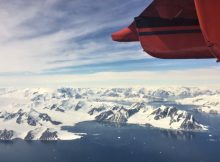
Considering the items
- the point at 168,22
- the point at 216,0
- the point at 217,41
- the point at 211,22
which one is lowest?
the point at 217,41

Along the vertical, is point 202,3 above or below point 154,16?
below

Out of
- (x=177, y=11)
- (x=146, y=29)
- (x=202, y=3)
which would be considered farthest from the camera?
(x=146, y=29)

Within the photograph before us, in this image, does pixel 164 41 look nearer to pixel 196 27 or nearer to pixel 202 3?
pixel 196 27

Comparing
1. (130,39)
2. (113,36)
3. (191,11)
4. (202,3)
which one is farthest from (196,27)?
(202,3)

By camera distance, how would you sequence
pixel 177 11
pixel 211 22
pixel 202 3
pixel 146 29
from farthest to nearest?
1. pixel 146 29
2. pixel 177 11
3. pixel 211 22
4. pixel 202 3

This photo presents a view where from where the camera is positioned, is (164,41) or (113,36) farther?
(113,36)

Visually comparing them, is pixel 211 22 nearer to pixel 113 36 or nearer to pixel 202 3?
pixel 202 3
